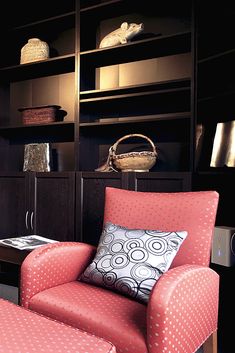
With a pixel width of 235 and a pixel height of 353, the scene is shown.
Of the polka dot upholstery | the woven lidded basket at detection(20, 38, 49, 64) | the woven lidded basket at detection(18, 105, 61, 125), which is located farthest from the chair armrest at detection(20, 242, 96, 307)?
the woven lidded basket at detection(20, 38, 49, 64)

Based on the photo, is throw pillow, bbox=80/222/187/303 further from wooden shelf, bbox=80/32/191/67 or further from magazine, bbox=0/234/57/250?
wooden shelf, bbox=80/32/191/67

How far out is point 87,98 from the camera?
2748 millimetres

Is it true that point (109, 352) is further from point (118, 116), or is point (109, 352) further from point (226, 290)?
point (118, 116)

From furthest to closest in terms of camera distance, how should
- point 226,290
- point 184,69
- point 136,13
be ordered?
point 136,13 → point 184,69 → point 226,290

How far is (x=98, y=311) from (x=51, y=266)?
377mm

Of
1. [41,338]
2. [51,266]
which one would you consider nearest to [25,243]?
[51,266]

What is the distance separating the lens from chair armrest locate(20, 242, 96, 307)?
1.52m

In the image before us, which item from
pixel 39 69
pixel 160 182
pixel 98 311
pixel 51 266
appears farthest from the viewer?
pixel 39 69

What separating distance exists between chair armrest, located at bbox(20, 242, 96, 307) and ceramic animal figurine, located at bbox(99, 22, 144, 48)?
1524mm

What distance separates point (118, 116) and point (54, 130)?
0.63 m

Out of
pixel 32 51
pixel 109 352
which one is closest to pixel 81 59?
pixel 32 51

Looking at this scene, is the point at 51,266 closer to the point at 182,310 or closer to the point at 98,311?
the point at 98,311

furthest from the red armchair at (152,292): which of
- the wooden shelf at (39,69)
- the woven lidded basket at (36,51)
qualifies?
the woven lidded basket at (36,51)

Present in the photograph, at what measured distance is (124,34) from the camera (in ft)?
8.05
